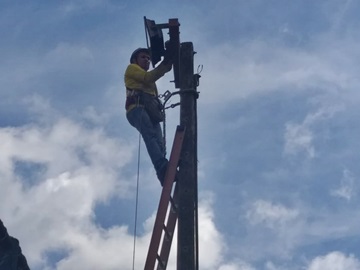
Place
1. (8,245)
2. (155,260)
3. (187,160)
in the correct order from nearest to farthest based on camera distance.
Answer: (155,260)
(187,160)
(8,245)

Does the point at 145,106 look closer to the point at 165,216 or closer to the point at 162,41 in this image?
the point at 162,41

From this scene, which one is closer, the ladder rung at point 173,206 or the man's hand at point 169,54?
the ladder rung at point 173,206

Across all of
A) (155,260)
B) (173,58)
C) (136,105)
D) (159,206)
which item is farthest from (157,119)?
(155,260)

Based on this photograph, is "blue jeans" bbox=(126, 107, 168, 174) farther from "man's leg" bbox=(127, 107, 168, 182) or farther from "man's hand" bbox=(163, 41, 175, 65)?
"man's hand" bbox=(163, 41, 175, 65)

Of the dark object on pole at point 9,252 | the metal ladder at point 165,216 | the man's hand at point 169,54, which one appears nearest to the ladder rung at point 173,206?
the metal ladder at point 165,216

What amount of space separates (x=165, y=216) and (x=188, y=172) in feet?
1.75

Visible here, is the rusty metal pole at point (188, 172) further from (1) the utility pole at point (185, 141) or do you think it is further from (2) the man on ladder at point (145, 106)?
(2) the man on ladder at point (145, 106)

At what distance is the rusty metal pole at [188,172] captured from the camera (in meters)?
5.86

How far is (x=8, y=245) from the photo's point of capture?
6.82m

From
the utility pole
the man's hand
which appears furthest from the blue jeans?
the man's hand

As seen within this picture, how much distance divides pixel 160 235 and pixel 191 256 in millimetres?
372

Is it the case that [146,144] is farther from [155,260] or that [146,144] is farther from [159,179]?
[155,260]

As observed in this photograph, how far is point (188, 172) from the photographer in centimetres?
634

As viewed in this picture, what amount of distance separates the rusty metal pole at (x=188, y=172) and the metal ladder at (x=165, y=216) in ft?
0.35
